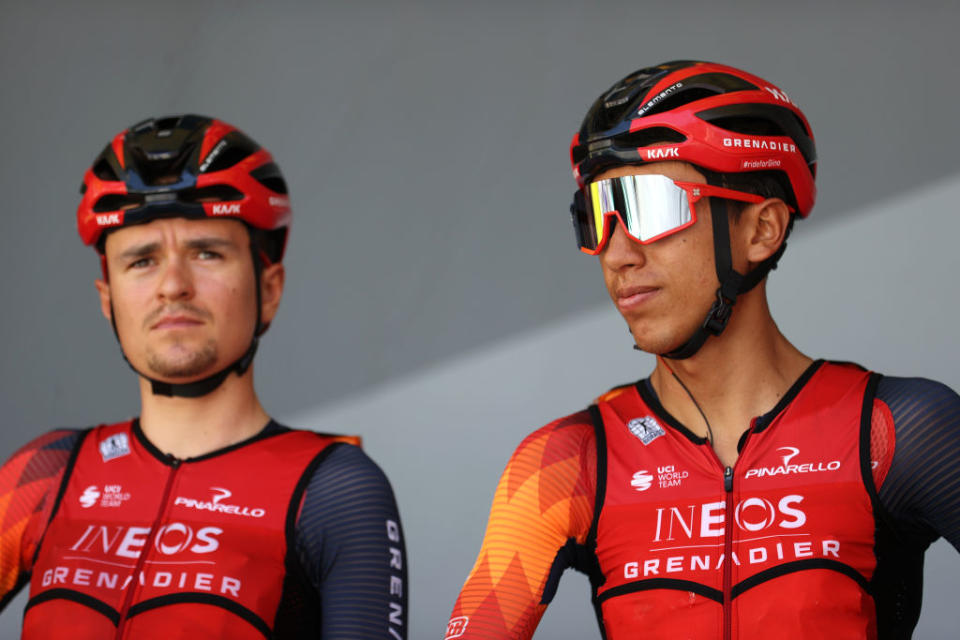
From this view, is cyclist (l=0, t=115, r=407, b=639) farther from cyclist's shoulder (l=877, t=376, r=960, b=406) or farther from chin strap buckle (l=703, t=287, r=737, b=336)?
cyclist's shoulder (l=877, t=376, r=960, b=406)

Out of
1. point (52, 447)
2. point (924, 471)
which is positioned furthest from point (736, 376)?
point (52, 447)

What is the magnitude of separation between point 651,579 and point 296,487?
85 centimetres

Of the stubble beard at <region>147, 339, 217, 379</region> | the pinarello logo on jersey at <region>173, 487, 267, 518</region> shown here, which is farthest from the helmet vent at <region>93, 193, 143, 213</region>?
the pinarello logo on jersey at <region>173, 487, 267, 518</region>

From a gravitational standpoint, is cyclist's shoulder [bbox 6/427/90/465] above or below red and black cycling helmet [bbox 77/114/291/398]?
below

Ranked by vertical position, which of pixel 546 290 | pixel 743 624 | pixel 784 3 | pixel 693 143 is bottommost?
pixel 743 624

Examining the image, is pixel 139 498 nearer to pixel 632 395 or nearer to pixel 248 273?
pixel 248 273

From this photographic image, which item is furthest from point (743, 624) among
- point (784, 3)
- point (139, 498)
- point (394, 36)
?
point (394, 36)

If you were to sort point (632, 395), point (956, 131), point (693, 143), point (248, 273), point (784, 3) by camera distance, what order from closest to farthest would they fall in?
point (693, 143) < point (632, 395) < point (248, 273) < point (956, 131) < point (784, 3)

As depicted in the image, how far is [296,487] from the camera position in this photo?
8.70ft

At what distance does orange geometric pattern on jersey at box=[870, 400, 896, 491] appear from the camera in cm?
215

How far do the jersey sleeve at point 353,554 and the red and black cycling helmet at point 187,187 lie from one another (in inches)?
16.0

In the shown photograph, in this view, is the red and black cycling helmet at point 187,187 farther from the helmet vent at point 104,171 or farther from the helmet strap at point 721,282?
the helmet strap at point 721,282

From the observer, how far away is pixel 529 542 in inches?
89.9

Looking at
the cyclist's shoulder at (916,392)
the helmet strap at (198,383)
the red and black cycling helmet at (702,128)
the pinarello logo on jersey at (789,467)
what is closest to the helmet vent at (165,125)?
the helmet strap at (198,383)
